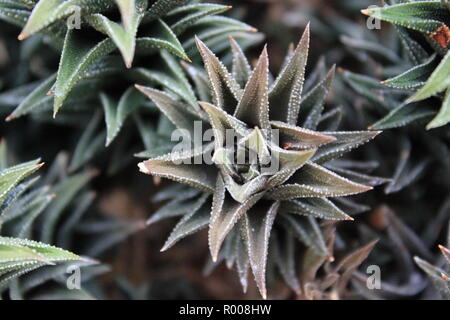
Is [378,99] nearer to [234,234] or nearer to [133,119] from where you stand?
[234,234]

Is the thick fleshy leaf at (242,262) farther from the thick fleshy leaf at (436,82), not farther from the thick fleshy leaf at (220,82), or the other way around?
the thick fleshy leaf at (436,82)

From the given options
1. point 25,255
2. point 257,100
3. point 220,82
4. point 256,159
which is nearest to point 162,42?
point 220,82

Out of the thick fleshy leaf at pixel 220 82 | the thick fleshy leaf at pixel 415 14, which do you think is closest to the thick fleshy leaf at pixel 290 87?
the thick fleshy leaf at pixel 220 82

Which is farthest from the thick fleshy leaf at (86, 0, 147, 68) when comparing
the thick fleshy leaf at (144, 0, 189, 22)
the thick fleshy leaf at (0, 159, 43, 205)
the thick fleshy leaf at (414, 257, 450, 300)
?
the thick fleshy leaf at (414, 257, 450, 300)

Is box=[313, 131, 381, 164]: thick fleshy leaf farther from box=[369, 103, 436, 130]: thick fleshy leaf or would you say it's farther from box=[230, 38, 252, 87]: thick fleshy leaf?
box=[230, 38, 252, 87]: thick fleshy leaf

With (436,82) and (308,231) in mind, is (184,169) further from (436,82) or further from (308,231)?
(436,82)

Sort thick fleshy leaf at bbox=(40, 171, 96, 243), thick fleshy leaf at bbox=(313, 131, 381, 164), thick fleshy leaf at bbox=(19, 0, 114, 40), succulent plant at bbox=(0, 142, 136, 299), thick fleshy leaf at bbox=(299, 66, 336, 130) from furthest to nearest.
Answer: thick fleshy leaf at bbox=(40, 171, 96, 243)
thick fleshy leaf at bbox=(299, 66, 336, 130)
thick fleshy leaf at bbox=(313, 131, 381, 164)
succulent plant at bbox=(0, 142, 136, 299)
thick fleshy leaf at bbox=(19, 0, 114, 40)
